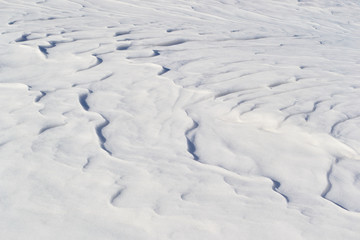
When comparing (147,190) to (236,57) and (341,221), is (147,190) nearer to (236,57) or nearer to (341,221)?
(341,221)

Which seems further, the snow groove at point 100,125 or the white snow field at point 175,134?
the snow groove at point 100,125

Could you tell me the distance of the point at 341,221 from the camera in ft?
6.57

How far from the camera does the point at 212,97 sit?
3363 mm

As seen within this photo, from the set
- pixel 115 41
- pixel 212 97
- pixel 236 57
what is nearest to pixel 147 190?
pixel 212 97

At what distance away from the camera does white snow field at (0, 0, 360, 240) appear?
6.53 feet

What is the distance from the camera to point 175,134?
9.09 feet

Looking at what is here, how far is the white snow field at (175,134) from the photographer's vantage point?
199 centimetres

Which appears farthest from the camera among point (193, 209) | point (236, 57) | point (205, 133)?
point (236, 57)

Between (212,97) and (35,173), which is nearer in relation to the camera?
(35,173)

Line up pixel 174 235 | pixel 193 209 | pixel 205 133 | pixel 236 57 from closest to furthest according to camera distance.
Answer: pixel 174 235
pixel 193 209
pixel 205 133
pixel 236 57

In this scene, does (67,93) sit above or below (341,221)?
below

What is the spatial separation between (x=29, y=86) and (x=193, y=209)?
1.77 meters

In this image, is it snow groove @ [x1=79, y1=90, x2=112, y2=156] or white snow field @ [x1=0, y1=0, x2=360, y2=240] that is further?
snow groove @ [x1=79, y1=90, x2=112, y2=156]

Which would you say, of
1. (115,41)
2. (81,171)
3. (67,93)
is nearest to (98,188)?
(81,171)
